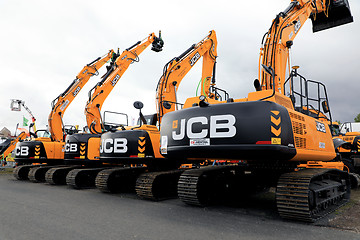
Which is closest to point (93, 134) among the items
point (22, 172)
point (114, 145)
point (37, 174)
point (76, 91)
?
point (114, 145)

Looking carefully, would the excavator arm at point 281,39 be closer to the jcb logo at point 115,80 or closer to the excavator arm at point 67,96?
the jcb logo at point 115,80

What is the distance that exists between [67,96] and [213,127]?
11.5 metres

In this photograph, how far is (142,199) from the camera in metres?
6.89

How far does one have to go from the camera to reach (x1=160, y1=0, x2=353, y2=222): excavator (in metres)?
4.33

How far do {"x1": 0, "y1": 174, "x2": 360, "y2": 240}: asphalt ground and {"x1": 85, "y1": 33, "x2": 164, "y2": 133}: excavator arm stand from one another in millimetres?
6255

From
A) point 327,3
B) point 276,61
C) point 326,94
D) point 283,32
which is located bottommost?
point 326,94

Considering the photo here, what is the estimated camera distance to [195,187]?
5.60 m

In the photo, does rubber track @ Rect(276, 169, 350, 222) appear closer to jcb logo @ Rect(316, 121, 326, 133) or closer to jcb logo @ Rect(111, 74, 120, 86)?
jcb logo @ Rect(316, 121, 326, 133)

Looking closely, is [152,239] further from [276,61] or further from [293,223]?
[276,61]

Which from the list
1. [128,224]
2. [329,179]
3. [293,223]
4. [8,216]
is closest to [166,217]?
[128,224]

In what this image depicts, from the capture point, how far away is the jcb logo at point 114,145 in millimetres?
7223

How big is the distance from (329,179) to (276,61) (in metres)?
2.72

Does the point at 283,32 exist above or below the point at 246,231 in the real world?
above

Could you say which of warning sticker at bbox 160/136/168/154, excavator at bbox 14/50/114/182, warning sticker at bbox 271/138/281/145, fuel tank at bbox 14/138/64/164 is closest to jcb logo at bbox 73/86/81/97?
excavator at bbox 14/50/114/182
